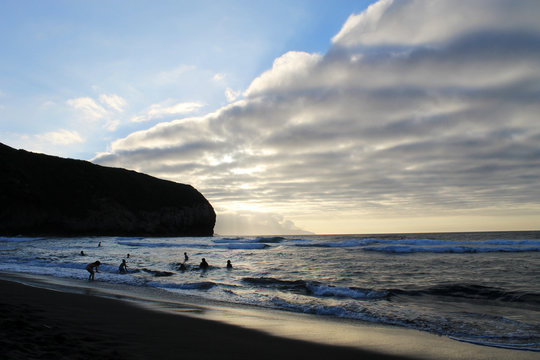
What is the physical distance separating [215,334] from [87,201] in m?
85.6

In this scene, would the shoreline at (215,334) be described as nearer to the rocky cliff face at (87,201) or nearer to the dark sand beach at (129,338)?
the dark sand beach at (129,338)

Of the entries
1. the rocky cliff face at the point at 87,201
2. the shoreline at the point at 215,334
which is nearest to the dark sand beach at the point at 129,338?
the shoreline at the point at 215,334

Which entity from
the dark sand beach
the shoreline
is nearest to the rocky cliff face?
the shoreline

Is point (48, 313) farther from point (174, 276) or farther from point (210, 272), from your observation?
point (210, 272)

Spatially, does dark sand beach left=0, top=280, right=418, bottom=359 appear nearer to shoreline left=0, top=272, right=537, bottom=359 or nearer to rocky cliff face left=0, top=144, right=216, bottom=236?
shoreline left=0, top=272, right=537, bottom=359

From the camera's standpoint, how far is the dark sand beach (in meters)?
4.85

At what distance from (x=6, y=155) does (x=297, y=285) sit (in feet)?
284

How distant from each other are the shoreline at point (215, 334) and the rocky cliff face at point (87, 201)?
74.5 meters

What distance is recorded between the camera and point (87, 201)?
8081cm

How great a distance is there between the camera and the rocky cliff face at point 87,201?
7019 centimetres

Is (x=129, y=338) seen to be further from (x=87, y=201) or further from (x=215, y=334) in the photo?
(x=87, y=201)

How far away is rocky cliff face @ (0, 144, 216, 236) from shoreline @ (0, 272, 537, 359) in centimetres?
7447

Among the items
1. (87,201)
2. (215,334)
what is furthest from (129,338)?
(87,201)

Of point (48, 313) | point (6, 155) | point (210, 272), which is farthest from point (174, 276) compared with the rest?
point (6, 155)
